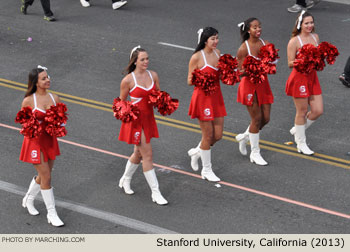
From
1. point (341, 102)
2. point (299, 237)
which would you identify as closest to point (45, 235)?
point (299, 237)

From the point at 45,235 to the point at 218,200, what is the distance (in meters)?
2.62

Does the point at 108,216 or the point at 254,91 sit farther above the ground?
the point at 254,91

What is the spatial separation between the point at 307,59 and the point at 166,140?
2.97m

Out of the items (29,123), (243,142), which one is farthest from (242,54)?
(29,123)

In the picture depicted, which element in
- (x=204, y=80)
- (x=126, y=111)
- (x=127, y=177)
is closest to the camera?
(x=126, y=111)

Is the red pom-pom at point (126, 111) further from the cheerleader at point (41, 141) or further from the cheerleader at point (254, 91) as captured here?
the cheerleader at point (254, 91)

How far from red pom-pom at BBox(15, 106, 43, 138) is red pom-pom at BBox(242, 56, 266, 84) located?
337 centimetres

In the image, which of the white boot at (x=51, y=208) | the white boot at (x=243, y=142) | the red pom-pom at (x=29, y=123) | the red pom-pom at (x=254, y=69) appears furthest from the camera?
the white boot at (x=243, y=142)

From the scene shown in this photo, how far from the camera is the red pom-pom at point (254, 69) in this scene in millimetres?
11531

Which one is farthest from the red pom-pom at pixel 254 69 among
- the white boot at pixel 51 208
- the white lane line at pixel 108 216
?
the white boot at pixel 51 208

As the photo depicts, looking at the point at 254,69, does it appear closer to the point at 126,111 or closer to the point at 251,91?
the point at 251,91

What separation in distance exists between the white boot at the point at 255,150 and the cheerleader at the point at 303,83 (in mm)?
778

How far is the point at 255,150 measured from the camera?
12.4 m

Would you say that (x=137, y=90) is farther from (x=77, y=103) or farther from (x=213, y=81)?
(x=77, y=103)
